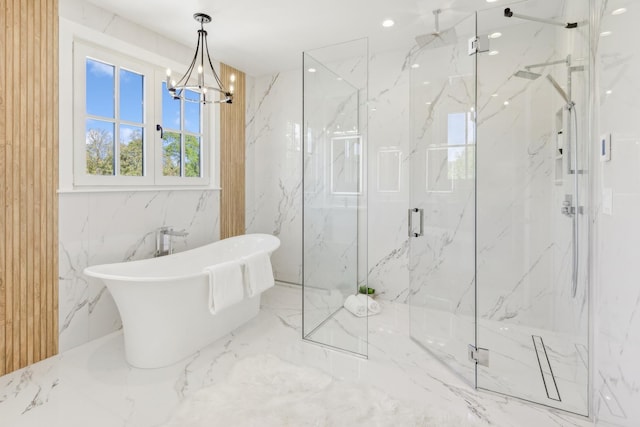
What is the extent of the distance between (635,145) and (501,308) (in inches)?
73.3

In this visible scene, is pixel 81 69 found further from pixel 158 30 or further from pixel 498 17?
pixel 498 17

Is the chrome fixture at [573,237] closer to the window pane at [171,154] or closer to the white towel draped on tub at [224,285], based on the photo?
the white towel draped on tub at [224,285]

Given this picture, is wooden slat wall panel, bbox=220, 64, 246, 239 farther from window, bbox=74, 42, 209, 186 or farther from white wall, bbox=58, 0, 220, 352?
white wall, bbox=58, 0, 220, 352

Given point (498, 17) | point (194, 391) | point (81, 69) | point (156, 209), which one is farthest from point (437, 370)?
point (81, 69)

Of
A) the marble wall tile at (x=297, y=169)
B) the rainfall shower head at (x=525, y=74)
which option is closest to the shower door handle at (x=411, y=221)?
the marble wall tile at (x=297, y=169)

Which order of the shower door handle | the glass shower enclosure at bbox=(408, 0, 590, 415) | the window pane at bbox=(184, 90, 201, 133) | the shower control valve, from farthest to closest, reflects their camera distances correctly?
the window pane at bbox=(184, 90, 201, 133), the shower door handle, the glass shower enclosure at bbox=(408, 0, 590, 415), the shower control valve

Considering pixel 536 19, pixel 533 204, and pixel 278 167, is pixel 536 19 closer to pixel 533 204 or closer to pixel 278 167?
pixel 533 204

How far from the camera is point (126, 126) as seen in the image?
9.70 feet

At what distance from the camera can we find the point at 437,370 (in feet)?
7.54

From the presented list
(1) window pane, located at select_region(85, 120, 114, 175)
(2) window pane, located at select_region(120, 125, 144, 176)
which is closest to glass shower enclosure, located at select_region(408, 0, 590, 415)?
(2) window pane, located at select_region(120, 125, 144, 176)

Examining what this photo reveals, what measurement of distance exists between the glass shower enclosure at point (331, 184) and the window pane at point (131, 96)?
148 centimetres

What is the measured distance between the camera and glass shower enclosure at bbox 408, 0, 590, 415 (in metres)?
2.29

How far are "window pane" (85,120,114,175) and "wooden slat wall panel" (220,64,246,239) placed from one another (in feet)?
3.98

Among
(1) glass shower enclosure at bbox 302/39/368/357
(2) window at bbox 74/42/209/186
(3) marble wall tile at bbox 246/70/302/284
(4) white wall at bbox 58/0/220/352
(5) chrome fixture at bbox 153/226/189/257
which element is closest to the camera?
(4) white wall at bbox 58/0/220/352
